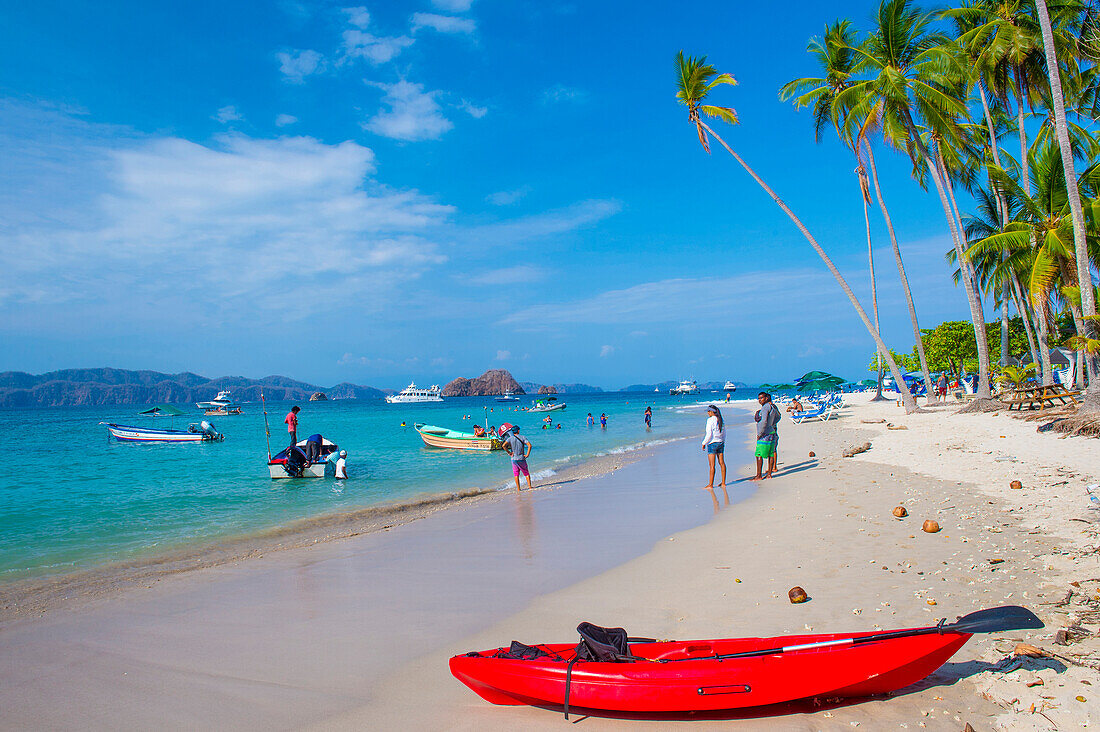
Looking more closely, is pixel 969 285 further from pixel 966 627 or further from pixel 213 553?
pixel 213 553

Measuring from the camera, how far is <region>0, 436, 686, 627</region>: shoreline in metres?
7.37

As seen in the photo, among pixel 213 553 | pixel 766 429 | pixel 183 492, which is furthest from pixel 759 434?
pixel 183 492

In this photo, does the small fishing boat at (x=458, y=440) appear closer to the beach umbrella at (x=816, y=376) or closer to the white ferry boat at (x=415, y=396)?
the beach umbrella at (x=816, y=376)

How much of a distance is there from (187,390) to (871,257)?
204524 mm

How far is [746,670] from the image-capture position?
3.31m

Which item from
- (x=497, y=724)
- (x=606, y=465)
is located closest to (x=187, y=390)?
(x=606, y=465)

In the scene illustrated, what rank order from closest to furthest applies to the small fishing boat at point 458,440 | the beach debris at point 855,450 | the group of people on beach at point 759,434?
the group of people on beach at point 759,434, the beach debris at point 855,450, the small fishing boat at point 458,440

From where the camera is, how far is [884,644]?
129 inches

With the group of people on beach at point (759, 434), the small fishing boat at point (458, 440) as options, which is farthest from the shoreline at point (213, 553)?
the small fishing boat at point (458, 440)

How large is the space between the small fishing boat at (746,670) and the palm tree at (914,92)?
21.2 metres

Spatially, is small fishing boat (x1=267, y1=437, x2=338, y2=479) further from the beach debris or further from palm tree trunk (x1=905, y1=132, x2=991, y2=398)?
palm tree trunk (x1=905, y1=132, x2=991, y2=398)

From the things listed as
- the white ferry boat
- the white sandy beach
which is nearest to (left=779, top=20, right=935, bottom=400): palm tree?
the white sandy beach

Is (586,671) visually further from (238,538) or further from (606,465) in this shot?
(606,465)

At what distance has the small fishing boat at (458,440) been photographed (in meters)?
26.4
